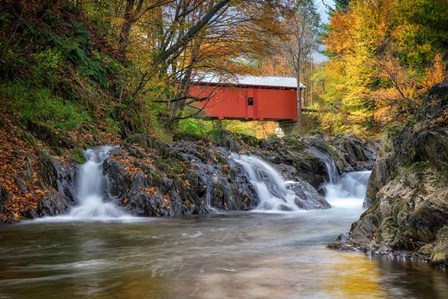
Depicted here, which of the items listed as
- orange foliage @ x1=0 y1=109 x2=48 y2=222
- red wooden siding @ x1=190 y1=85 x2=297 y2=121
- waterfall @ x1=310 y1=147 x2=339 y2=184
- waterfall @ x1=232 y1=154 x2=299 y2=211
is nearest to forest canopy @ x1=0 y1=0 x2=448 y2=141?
orange foliage @ x1=0 y1=109 x2=48 y2=222

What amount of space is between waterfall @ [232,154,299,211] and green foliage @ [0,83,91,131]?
4.76m

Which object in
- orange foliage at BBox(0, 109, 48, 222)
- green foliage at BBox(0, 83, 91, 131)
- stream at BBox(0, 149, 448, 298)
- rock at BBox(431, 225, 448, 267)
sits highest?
green foliage at BBox(0, 83, 91, 131)

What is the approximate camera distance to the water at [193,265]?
13.8 ft

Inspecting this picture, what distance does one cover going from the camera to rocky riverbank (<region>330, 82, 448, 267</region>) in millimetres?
5191

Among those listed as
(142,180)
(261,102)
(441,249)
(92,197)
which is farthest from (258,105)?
(441,249)

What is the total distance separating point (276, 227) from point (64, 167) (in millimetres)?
5073

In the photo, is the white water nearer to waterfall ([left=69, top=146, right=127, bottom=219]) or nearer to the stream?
waterfall ([left=69, top=146, right=127, bottom=219])

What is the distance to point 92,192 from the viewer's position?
10820mm

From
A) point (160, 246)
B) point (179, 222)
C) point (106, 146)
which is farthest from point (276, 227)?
point (106, 146)

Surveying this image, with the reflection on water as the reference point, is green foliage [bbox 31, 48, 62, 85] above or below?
above

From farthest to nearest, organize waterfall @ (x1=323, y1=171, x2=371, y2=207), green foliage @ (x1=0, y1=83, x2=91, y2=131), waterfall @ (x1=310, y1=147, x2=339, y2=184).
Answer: waterfall @ (x1=310, y1=147, x2=339, y2=184) → waterfall @ (x1=323, y1=171, x2=371, y2=207) → green foliage @ (x1=0, y1=83, x2=91, y2=131)

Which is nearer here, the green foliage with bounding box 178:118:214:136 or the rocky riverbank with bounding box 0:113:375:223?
the rocky riverbank with bounding box 0:113:375:223

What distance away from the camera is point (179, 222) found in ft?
31.1

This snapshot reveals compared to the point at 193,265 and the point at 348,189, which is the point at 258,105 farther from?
the point at 193,265
